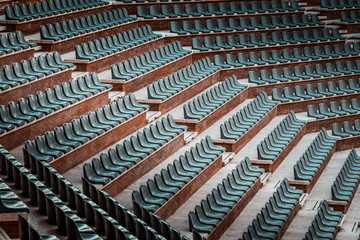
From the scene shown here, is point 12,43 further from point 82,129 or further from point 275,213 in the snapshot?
point 275,213

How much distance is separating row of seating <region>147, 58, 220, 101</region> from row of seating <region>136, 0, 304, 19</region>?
67.7 inches

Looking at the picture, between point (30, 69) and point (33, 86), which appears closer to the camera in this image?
point (33, 86)

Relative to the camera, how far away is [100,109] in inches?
340

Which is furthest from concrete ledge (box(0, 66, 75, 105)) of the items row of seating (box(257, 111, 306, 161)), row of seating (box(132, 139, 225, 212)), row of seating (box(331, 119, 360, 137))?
row of seating (box(331, 119, 360, 137))

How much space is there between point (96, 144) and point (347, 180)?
3946 mm

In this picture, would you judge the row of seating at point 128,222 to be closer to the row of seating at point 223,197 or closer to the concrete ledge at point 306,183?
the row of seating at point 223,197

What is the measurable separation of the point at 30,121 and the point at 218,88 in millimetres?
4395

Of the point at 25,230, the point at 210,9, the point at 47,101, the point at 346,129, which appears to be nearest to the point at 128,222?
the point at 25,230

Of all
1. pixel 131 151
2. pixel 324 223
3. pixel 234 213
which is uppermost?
pixel 131 151

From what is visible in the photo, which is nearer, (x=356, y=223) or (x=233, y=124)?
(x=356, y=223)

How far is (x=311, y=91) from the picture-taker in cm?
1246

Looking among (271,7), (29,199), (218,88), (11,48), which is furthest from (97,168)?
(271,7)

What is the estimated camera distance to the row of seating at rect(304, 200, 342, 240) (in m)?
7.76

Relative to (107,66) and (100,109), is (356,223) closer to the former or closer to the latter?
(100,109)
